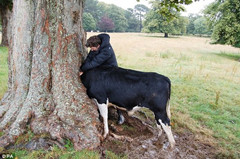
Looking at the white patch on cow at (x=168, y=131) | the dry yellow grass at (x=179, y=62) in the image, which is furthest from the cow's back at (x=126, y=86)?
the dry yellow grass at (x=179, y=62)

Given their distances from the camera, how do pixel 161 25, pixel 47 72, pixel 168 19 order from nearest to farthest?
1. pixel 47 72
2. pixel 168 19
3. pixel 161 25

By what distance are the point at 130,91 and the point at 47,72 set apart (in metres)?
1.78

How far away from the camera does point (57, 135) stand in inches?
154

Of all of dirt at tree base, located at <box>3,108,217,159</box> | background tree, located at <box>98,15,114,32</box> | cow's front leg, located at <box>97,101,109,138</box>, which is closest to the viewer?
dirt at tree base, located at <box>3,108,217,159</box>

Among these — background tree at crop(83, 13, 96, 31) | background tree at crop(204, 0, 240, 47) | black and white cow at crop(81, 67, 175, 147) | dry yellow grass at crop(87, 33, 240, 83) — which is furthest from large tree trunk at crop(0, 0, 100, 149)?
background tree at crop(83, 13, 96, 31)

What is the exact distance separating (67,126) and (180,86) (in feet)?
22.0

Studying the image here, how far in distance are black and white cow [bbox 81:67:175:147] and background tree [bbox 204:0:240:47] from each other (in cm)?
2224

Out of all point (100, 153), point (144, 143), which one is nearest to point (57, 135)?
point (100, 153)

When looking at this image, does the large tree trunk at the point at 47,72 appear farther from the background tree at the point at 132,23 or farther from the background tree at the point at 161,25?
the background tree at the point at 132,23

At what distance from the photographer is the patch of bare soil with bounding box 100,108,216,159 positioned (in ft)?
13.6

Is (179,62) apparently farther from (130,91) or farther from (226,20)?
(130,91)

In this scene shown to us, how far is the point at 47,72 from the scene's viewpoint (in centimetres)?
437

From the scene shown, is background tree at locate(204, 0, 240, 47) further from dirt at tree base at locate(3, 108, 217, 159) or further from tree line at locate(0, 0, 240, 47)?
dirt at tree base at locate(3, 108, 217, 159)

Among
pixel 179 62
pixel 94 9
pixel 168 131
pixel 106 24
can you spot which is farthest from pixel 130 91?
pixel 94 9
